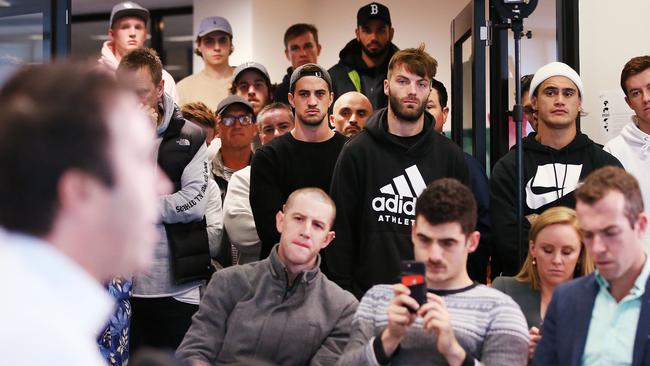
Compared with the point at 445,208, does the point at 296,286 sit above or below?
below

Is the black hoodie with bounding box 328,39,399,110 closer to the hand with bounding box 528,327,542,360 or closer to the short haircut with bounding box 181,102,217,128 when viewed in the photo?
the short haircut with bounding box 181,102,217,128

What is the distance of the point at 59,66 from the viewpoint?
0.98 m

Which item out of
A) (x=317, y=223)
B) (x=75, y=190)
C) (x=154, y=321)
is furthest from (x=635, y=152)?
(x=75, y=190)

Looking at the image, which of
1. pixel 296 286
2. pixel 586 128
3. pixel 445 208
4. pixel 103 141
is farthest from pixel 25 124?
pixel 586 128

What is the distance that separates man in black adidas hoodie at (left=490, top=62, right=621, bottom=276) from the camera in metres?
3.91

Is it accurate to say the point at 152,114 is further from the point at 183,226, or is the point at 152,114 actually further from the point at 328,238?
the point at 328,238

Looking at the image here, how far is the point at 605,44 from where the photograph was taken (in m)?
5.02

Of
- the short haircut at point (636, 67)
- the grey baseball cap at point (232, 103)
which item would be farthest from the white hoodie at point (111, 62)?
the short haircut at point (636, 67)

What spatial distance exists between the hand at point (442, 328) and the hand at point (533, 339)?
371mm

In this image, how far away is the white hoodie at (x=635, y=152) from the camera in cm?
429

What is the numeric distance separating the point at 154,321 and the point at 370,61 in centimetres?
218

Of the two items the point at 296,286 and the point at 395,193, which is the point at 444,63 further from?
the point at 296,286

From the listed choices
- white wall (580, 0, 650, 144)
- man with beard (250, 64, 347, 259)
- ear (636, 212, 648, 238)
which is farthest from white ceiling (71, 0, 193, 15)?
ear (636, 212, 648, 238)

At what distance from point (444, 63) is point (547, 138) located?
404cm
